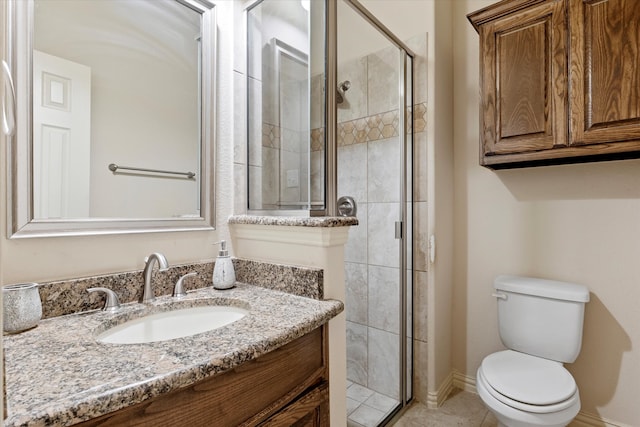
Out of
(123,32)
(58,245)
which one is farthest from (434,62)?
(58,245)

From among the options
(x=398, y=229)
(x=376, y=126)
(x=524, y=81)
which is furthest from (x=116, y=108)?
(x=524, y=81)

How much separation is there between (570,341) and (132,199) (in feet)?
6.49

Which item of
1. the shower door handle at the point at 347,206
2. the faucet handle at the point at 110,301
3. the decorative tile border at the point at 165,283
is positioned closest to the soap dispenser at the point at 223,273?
the decorative tile border at the point at 165,283

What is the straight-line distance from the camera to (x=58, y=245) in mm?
959

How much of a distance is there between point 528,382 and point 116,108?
6.27ft

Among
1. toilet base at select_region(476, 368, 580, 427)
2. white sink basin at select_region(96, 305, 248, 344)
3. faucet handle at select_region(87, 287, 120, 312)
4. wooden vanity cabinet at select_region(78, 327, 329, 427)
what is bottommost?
toilet base at select_region(476, 368, 580, 427)

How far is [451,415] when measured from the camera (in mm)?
1781

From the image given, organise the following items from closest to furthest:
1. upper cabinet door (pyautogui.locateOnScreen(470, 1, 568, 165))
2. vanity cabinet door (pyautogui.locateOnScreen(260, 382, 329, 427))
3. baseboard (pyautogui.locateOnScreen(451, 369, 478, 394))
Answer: vanity cabinet door (pyautogui.locateOnScreen(260, 382, 329, 427)) < upper cabinet door (pyautogui.locateOnScreen(470, 1, 568, 165)) < baseboard (pyautogui.locateOnScreen(451, 369, 478, 394))

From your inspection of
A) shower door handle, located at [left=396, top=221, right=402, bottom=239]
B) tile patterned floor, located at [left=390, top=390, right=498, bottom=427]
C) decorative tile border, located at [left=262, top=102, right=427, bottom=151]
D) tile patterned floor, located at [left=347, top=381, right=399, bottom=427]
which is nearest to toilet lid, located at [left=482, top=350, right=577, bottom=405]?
tile patterned floor, located at [left=390, top=390, right=498, bottom=427]

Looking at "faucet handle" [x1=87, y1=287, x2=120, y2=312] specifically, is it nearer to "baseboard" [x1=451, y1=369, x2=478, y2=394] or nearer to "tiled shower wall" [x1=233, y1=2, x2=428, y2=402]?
"tiled shower wall" [x1=233, y1=2, x2=428, y2=402]

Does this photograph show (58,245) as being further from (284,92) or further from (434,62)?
(434,62)

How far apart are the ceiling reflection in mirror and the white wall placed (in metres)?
1.59

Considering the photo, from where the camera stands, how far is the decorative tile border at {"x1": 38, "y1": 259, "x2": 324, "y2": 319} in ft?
3.06

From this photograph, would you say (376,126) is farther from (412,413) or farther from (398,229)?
(412,413)
